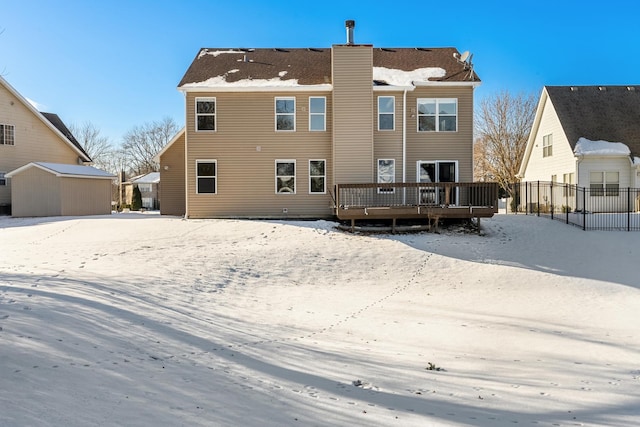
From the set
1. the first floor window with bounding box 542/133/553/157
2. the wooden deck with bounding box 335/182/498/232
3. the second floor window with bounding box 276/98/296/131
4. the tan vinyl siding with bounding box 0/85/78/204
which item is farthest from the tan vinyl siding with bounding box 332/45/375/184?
the tan vinyl siding with bounding box 0/85/78/204

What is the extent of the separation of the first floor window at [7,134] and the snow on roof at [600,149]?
3223cm

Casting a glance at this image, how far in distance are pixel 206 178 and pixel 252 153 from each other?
2.25m

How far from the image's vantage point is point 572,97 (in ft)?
93.3

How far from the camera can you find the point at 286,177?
65.5 ft

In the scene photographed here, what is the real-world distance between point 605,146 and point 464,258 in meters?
15.9

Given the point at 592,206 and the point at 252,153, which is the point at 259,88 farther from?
the point at 592,206

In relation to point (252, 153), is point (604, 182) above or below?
below

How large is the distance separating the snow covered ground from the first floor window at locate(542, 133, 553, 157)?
15.6 metres

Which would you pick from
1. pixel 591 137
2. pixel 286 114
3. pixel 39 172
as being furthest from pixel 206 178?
pixel 591 137

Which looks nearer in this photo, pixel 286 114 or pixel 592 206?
pixel 286 114

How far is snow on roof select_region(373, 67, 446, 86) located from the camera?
19.9m

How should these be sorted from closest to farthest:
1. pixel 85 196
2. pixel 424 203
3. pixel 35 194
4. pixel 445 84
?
1. pixel 424 203
2. pixel 445 84
3. pixel 35 194
4. pixel 85 196

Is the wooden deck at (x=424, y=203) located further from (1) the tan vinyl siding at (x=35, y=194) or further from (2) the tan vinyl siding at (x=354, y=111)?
(1) the tan vinyl siding at (x=35, y=194)

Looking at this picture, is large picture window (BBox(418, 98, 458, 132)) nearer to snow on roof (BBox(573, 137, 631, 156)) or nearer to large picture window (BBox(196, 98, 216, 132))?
large picture window (BBox(196, 98, 216, 132))
